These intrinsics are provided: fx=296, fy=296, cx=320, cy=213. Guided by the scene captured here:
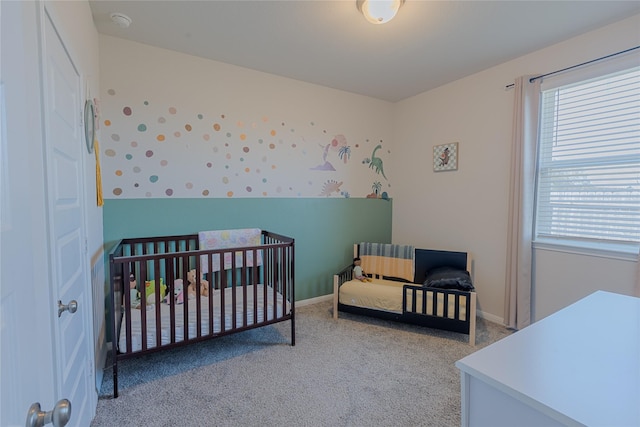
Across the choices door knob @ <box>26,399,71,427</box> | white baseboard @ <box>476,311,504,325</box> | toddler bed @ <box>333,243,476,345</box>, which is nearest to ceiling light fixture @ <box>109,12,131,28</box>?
door knob @ <box>26,399,71,427</box>

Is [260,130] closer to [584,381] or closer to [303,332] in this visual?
[303,332]

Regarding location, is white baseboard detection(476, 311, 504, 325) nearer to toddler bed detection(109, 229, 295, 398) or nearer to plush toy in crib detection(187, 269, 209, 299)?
toddler bed detection(109, 229, 295, 398)

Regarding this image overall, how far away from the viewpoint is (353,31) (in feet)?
7.34

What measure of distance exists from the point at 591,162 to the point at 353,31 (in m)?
2.13

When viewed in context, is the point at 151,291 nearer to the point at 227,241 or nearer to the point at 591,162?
the point at 227,241

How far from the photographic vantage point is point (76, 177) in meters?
1.43

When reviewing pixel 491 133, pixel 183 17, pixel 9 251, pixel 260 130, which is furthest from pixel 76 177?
pixel 491 133

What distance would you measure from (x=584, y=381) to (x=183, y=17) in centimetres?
278

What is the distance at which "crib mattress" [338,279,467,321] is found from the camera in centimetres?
256

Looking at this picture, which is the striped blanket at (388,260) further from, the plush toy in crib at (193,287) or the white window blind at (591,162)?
the plush toy in crib at (193,287)

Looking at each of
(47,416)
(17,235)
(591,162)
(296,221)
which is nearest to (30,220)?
(17,235)

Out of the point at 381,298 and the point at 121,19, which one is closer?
the point at 121,19

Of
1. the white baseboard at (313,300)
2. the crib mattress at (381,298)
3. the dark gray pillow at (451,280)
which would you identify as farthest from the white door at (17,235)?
the white baseboard at (313,300)

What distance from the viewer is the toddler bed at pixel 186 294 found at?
6.24 ft
